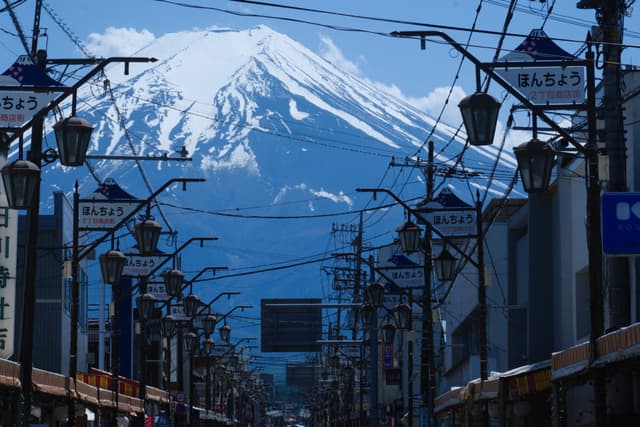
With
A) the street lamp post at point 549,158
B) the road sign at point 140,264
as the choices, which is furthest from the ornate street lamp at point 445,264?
the street lamp post at point 549,158

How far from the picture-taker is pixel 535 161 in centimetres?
1834

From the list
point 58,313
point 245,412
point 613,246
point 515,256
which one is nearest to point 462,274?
point 515,256

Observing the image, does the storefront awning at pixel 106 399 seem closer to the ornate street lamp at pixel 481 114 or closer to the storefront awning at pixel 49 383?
the storefront awning at pixel 49 383

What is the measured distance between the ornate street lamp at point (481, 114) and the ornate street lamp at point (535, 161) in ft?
1.50

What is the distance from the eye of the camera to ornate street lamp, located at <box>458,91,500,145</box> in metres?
18.3

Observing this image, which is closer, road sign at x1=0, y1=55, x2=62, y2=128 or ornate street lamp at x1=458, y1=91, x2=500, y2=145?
ornate street lamp at x1=458, y1=91, x2=500, y2=145

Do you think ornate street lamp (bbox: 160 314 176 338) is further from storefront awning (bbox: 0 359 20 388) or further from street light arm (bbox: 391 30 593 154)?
street light arm (bbox: 391 30 593 154)

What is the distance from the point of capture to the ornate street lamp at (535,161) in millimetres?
18328

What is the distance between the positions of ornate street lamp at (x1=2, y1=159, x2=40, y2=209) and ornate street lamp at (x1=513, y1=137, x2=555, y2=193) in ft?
23.3

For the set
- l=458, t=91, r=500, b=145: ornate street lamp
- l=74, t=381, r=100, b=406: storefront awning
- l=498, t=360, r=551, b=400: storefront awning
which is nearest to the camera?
l=458, t=91, r=500, b=145: ornate street lamp

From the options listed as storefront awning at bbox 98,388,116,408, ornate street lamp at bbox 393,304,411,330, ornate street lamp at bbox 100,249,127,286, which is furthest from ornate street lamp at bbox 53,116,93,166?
ornate street lamp at bbox 393,304,411,330

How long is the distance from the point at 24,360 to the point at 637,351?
10367 mm

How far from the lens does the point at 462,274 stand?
196ft

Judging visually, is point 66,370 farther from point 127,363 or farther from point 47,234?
point 127,363
